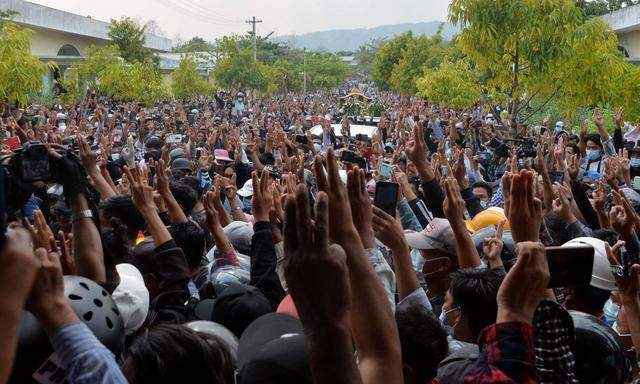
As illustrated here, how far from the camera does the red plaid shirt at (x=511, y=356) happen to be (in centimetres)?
175

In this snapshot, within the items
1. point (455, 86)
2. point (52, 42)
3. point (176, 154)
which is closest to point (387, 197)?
point (176, 154)

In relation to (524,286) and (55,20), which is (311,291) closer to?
(524,286)

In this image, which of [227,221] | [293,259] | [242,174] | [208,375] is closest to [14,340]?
[293,259]

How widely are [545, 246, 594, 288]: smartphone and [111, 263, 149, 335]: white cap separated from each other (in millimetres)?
1500

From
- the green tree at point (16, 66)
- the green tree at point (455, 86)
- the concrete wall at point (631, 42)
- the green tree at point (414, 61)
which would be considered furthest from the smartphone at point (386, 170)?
the green tree at point (414, 61)

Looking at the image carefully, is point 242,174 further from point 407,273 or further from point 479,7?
point 407,273

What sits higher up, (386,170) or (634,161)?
(386,170)

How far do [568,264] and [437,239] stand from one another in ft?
5.72

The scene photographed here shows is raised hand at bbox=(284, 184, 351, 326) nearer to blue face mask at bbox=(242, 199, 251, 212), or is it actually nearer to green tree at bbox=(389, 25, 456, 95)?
blue face mask at bbox=(242, 199, 251, 212)

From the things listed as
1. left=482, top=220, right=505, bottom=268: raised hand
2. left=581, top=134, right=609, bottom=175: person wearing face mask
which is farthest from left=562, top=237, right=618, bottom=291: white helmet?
left=581, top=134, right=609, bottom=175: person wearing face mask

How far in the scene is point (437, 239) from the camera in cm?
388

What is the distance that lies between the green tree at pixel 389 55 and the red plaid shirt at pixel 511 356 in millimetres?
43505

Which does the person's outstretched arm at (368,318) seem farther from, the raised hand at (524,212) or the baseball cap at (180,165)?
the baseball cap at (180,165)

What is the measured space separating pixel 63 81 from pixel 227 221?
76.4ft
